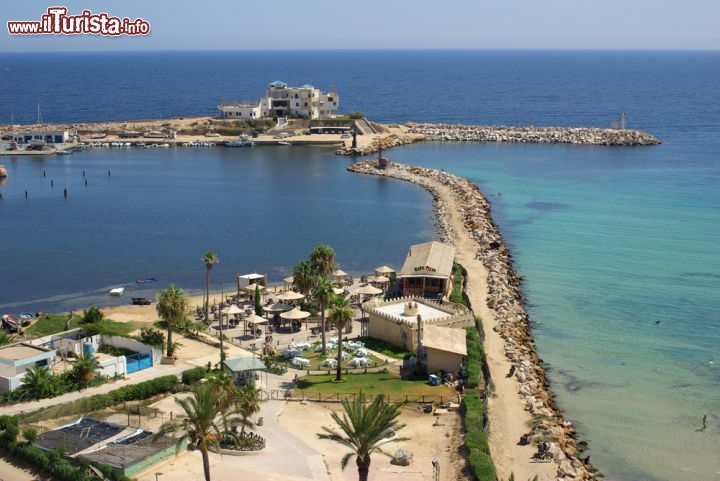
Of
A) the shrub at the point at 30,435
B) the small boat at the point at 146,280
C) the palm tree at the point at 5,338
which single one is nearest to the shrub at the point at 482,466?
the shrub at the point at 30,435

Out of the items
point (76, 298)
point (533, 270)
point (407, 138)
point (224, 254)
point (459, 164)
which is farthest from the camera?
point (407, 138)

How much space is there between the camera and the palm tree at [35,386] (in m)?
41.4

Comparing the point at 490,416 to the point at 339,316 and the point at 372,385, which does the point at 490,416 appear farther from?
the point at 339,316

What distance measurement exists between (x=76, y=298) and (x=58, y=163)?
69.8 metres

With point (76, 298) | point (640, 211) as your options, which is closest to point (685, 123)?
point (640, 211)

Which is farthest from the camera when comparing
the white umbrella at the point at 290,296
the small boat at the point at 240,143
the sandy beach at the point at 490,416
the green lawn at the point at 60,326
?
the small boat at the point at 240,143

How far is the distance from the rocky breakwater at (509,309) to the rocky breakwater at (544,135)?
132 feet

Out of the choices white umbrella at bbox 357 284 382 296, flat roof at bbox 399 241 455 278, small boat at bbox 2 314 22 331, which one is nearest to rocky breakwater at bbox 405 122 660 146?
flat roof at bbox 399 241 455 278

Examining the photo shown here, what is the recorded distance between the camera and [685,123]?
17938cm

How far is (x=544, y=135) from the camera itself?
153750 millimetres

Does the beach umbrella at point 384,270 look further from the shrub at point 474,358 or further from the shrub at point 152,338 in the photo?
the shrub at point 152,338

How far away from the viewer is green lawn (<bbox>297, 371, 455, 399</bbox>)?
43969mm

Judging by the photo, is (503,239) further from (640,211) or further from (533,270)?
(640,211)

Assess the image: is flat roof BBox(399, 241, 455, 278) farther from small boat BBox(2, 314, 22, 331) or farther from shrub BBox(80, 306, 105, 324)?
small boat BBox(2, 314, 22, 331)
